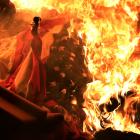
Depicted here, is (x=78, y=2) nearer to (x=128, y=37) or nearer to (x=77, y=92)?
(x=128, y=37)

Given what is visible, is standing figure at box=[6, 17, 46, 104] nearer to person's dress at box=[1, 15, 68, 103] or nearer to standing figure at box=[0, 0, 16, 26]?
person's dress at box=[1, 15, 68, 103]

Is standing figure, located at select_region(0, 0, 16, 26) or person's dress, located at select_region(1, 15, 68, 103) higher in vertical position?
standing figure, located at select_region(0, 0, 16, 26)

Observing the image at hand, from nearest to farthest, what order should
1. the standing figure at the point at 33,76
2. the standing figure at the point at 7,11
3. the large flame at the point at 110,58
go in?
the standing figure at the point at 33,76, the large flame at the point at 110,58, the standing figure at the point at 7,11

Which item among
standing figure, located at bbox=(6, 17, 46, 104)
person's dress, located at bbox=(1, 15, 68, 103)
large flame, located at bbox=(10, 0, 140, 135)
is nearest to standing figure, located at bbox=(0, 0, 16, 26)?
large flame, located at bbox=(10, 0, 140, 135)

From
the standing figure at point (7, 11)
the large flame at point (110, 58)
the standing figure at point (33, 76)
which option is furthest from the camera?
the standing figure at point (7, 11)

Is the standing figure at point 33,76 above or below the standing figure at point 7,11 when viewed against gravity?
below

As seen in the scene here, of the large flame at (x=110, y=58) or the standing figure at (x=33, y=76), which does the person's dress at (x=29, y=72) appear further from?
the large flame at (x=110, y=58)

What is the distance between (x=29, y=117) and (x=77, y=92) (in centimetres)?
271

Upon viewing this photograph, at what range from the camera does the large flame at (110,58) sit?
283 inches

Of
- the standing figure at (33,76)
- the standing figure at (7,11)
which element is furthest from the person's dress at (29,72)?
the standing figure at (7,11)

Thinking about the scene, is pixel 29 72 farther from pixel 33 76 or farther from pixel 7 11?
pixel 7 11

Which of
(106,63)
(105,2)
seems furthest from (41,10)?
(106,63)

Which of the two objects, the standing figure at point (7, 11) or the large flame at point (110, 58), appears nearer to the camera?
the large flame at point (110, 58)

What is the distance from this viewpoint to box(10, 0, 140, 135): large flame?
23.6ft
